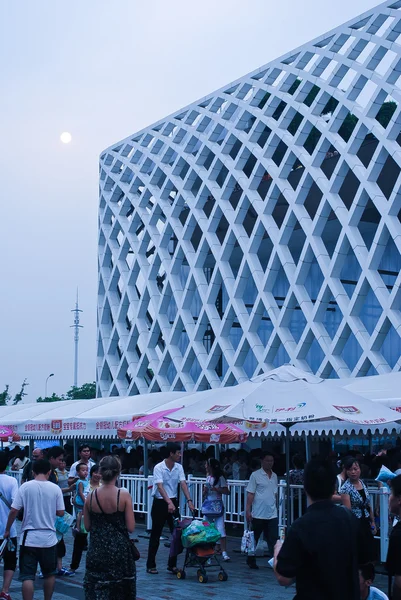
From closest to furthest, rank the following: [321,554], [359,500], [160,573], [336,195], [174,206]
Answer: [321,554] < [359,500] < [160,573] < [336,195] < [174,206]

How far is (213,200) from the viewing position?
41.4m

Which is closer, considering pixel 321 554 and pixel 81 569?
pixel 321 554

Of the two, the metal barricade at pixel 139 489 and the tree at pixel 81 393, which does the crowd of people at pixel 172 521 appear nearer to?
the metal barricade at pixel 139 489

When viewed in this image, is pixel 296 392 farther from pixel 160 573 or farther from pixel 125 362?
pixel 125 362

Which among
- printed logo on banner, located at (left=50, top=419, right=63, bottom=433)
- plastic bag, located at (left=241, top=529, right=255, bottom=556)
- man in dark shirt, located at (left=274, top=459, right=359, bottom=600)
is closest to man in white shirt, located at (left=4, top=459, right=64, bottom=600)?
man in dark shirt, located at (left=274, top=459, right=359, bottom=600)

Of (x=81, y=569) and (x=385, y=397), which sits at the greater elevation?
(x=385, y=397)

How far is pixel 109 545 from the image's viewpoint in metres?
6.94

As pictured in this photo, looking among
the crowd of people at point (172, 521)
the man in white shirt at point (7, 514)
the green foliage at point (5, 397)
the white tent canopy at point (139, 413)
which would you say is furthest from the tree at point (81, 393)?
the man in white shirt at point (7, 514)

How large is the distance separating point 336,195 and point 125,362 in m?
18.0

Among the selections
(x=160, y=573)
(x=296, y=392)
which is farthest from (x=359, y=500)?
(x=160, y=573)

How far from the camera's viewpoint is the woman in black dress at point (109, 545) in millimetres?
6883

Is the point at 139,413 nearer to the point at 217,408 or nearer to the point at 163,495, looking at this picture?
the point at 163,495

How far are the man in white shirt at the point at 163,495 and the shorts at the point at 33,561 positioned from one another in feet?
12.0

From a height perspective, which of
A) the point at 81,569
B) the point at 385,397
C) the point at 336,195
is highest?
the point at 336,195
